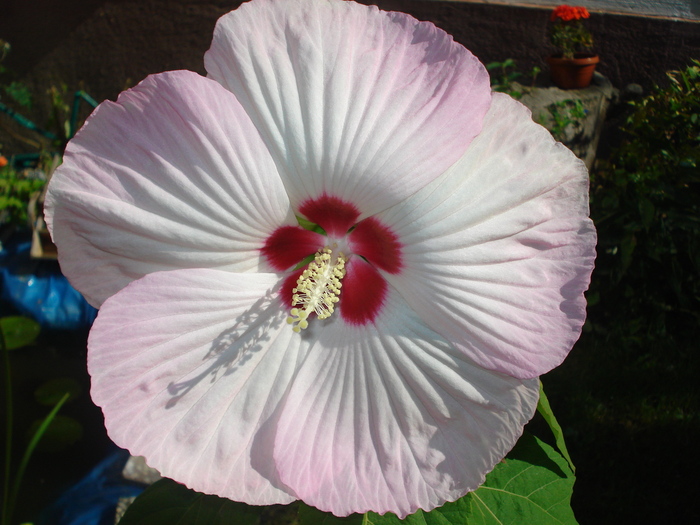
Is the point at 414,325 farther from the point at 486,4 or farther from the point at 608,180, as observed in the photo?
the point at 486,4

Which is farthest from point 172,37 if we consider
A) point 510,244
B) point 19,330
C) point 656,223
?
point 510,244

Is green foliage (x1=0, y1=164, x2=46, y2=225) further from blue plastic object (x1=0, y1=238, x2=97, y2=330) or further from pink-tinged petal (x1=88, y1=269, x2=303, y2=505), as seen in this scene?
pink-tinged petal (x1=88, y1=269, x2=303, y2=505)

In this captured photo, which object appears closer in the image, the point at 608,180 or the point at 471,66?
the point at 471,66

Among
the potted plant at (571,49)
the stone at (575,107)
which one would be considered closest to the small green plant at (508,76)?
the stone at (575,107)

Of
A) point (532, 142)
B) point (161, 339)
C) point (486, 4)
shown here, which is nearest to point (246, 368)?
point (161, 339)

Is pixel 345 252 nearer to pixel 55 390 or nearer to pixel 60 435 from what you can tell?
pixel 60 435
